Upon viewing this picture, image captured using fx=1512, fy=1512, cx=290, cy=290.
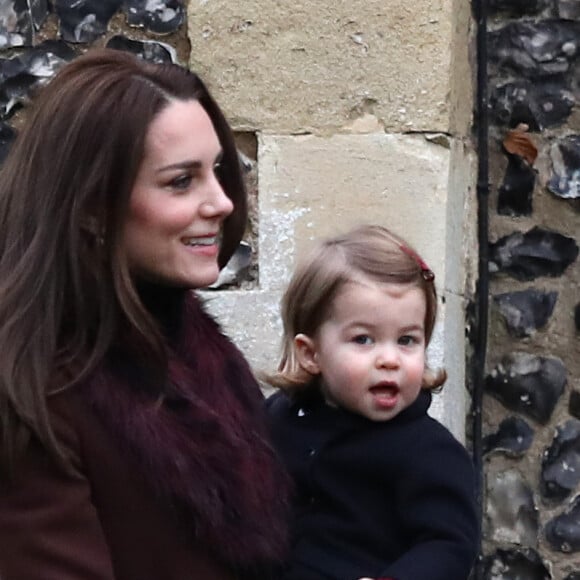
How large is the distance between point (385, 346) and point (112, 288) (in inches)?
17.3

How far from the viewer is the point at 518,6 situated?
11.0 feet

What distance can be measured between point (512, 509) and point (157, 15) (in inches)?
52.0

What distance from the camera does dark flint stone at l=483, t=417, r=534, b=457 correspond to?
3.34 metres

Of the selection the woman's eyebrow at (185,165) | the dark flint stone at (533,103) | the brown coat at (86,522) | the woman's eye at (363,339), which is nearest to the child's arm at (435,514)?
the woman's eye at (363,339)

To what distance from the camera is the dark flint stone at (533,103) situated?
3.32 m

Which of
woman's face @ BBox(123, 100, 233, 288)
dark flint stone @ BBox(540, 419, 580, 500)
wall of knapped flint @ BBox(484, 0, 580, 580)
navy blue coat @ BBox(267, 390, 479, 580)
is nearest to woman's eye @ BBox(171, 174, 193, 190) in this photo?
woman's face @ BBox(123, 100, 233, 288)

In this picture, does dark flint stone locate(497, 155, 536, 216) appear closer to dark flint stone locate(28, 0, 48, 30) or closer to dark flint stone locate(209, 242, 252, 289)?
dark flint stone locate(209, 242, 252, 289)

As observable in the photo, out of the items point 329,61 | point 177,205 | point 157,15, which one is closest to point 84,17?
point 157,15

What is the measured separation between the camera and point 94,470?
182 centimetres

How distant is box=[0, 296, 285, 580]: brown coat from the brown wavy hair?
236 millimetres

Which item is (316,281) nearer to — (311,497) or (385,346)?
(385,346)

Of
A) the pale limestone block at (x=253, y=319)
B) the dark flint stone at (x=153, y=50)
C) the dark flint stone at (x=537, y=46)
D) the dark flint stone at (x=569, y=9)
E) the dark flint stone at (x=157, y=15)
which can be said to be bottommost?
the pale limestone block at (x=253, y=319)

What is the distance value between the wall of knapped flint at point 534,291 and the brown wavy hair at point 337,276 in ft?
3.49

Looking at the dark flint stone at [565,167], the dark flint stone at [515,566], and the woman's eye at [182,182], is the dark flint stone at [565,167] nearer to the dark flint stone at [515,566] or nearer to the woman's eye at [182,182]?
the dark flint stone at [515,566]
